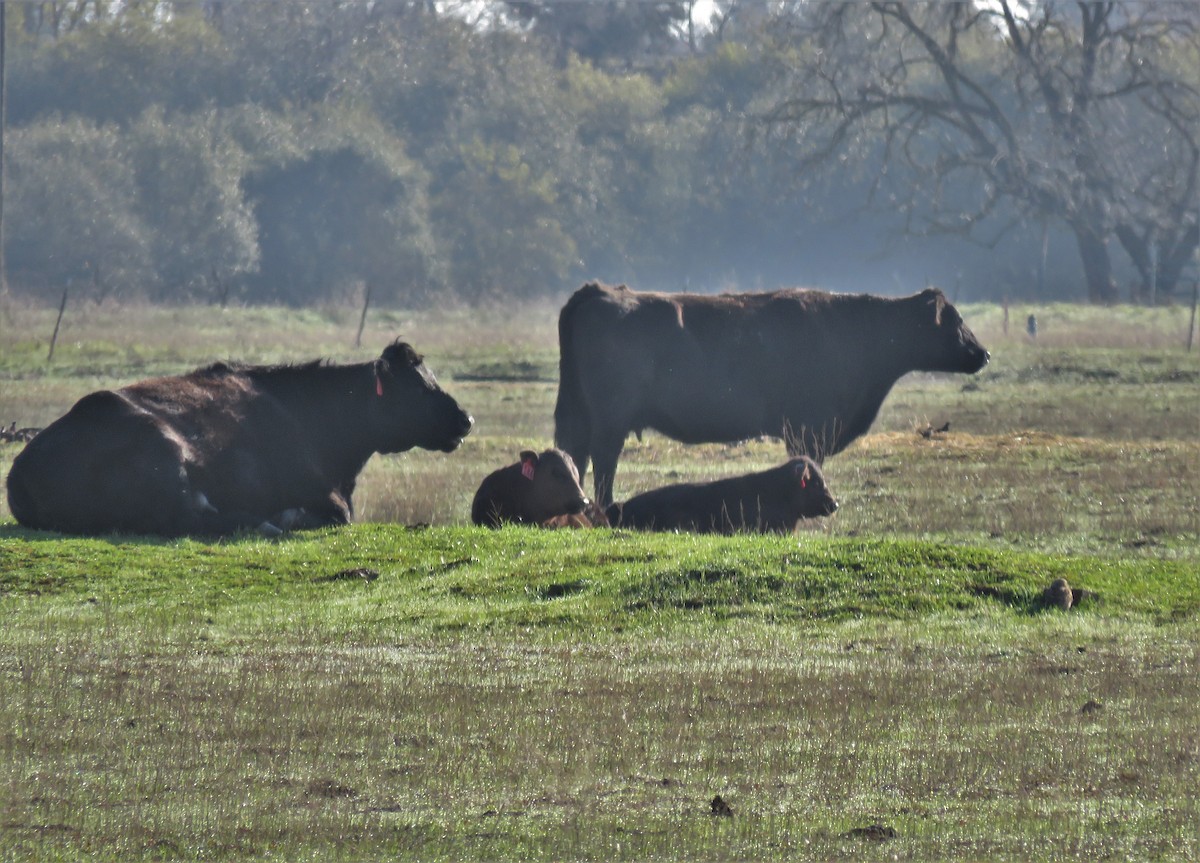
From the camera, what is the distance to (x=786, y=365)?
17625 millimetres

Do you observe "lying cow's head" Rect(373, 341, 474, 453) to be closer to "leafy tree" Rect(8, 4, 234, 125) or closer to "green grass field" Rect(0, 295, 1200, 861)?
"green grass field" Rect(0, 295, 1200, 861)

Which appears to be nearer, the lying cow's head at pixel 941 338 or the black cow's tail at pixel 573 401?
the black cow's tail at pixel 573 401

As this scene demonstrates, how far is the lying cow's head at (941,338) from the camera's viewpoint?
1877 cm

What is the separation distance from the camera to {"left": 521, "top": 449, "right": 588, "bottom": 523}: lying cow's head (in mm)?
13883

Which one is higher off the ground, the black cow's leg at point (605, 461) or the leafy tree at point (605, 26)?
the leafy tree at point (605, 26)

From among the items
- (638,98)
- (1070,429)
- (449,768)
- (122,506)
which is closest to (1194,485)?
(1070,429)

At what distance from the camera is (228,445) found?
1300cm

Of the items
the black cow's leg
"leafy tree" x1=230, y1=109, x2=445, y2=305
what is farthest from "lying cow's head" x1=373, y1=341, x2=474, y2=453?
"leafy tree" x1=230, y1=109, x2=445, y2=305

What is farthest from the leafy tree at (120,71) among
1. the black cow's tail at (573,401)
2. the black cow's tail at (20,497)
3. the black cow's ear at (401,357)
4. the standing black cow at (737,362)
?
the black cow's tail at (20,497)

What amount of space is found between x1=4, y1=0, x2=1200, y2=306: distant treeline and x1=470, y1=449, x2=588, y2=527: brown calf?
38.7 metres

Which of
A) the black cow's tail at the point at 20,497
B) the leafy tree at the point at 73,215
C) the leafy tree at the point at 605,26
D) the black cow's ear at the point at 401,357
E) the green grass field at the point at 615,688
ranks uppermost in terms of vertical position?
the leafy tree at the point at 605,26

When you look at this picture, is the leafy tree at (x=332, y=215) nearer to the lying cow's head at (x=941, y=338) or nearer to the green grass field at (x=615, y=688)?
A: the lying cow's head at (x=941, y=338)

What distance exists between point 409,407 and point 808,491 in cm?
331

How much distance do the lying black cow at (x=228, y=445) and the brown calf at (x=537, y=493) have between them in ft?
2.66
